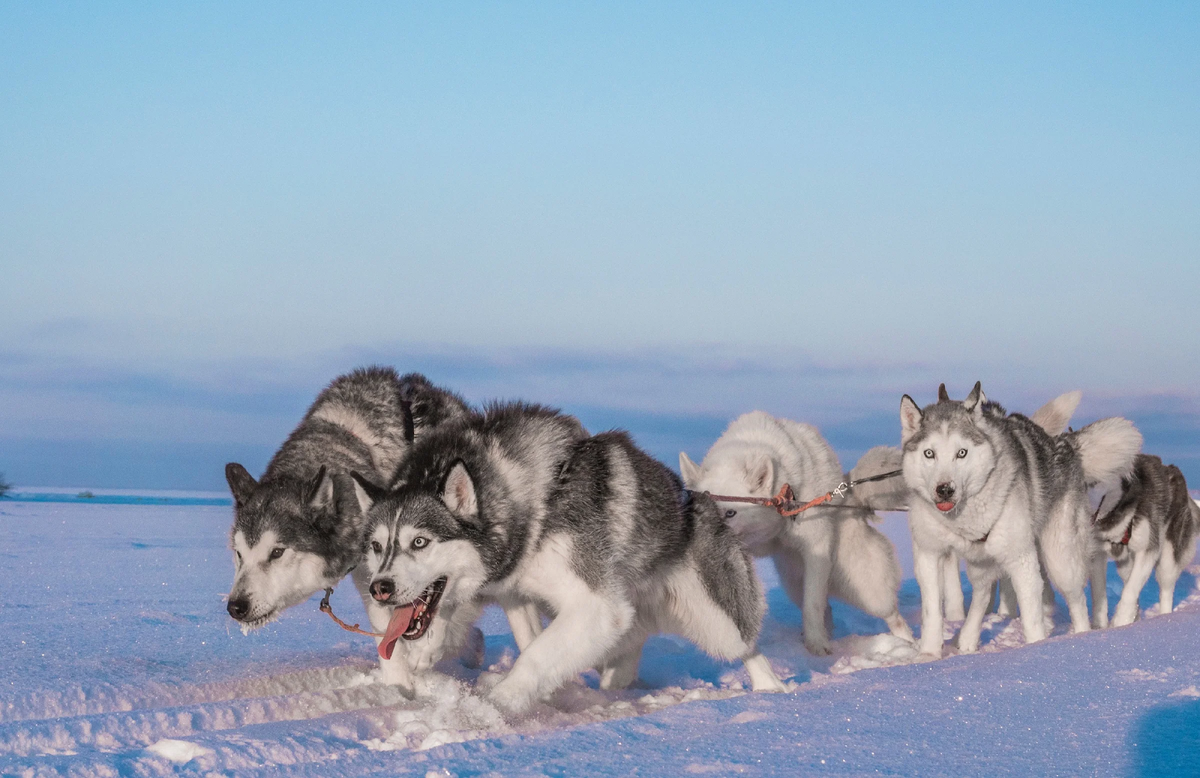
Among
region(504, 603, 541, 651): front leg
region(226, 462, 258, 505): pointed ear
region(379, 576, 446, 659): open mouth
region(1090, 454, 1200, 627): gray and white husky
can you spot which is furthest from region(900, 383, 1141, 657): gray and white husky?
region(226, 462, 258, 505): pointed ear

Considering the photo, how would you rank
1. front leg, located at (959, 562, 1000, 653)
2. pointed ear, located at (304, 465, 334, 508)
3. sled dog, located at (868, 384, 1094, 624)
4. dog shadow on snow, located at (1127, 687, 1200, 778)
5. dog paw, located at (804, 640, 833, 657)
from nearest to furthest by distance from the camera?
dog shadow on snow, located at (1127, 687, 1200, 778) → pointed ear, located at (304, 465, 334, 508) → front leg, located at (959, 562, 1000, 653) → dog paw, located at (804, 640, 833, 657) → sled dog, located at (868, 384, 1094, 624)

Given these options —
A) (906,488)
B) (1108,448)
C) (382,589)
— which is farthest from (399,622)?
(1108,448)

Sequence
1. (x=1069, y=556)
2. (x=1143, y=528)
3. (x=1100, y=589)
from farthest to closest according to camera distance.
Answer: (x=1100, y=589)
(x=1143, y=528)
(x=1069, y=556)

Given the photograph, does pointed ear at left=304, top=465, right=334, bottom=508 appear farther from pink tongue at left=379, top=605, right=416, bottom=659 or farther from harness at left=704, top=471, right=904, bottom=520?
harness at left=704, top=471, right=904, bottom=520

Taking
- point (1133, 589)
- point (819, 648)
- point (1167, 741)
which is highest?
point (1167, 741)

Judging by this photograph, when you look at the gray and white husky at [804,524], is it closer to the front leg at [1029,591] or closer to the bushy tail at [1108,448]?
the front leg at [1029,591]

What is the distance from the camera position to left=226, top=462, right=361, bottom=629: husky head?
5.23 meters

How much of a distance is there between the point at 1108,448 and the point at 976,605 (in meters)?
1.69

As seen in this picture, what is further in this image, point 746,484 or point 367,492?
point 746,484

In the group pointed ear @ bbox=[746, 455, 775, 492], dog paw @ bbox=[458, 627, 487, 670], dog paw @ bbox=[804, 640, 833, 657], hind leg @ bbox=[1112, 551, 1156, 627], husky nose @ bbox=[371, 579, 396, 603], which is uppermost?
pointed ear @ bbox=[746, 455, 775, 492]

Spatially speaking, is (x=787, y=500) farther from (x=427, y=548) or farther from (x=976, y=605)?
(x=427, y=548)

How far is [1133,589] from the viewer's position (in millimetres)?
8109

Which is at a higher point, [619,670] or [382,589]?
[382,589]

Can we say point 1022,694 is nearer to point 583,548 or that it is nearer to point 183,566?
point 583,548
